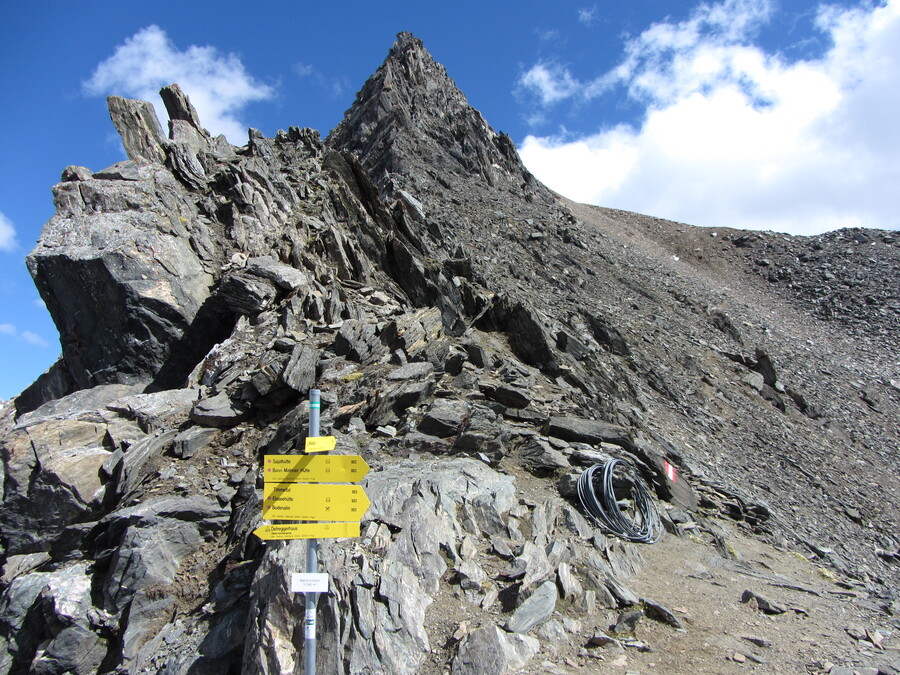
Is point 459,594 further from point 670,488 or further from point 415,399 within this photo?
point 670,488

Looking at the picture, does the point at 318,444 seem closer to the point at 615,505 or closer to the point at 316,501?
the point at 316,501

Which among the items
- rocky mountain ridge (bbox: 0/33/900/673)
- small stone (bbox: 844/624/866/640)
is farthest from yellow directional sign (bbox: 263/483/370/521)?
small stone (bbox: 844/624/866/640)

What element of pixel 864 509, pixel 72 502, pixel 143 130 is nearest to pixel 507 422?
pixel 72 502

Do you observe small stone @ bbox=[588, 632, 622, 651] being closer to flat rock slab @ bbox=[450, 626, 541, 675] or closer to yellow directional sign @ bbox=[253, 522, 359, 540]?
flat rock slab @ bbox=[450, 626, 541, 675]

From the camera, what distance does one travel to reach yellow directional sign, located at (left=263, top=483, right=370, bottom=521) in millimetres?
4289

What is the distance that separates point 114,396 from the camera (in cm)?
1273

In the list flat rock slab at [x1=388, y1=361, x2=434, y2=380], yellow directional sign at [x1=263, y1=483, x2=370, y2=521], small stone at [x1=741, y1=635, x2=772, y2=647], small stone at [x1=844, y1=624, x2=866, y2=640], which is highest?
flat rock slab at [x1=388, y1=361, x2=434, y2=380]

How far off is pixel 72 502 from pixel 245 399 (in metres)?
3.35

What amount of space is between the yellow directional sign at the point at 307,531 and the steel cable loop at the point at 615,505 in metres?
4.99

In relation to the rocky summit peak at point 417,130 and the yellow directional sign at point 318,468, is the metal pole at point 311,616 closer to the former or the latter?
the yellow directional sign at point 318,468

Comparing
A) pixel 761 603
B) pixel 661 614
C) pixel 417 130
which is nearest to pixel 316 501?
pixel 661 614

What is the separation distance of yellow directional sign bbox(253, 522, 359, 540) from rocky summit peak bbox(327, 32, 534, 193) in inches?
1406

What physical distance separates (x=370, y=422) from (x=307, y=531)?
221 inches

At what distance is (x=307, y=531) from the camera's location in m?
4.27
